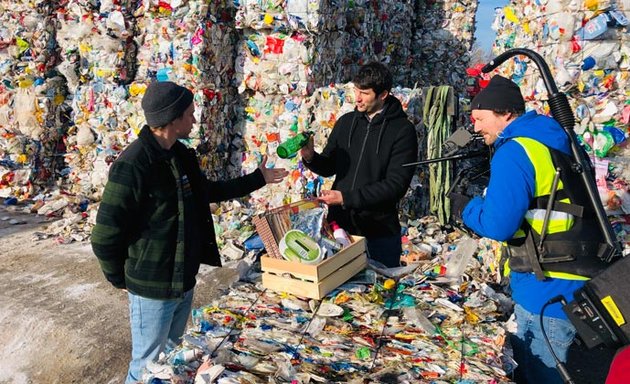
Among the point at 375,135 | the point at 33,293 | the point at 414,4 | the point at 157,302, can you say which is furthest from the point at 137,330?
the point at 414,4

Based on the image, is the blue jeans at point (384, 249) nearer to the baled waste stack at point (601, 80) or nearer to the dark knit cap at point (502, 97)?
the dark knit cap at point (502, 97)

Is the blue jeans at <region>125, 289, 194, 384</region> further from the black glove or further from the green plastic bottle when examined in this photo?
the black glove

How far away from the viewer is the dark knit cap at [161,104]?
6.90 ft

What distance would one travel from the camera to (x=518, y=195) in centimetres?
177

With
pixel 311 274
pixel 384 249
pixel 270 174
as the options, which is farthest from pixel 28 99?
pixel 311 274

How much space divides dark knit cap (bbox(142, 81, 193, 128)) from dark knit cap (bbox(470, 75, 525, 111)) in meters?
1.34

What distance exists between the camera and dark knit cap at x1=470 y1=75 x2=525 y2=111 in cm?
197

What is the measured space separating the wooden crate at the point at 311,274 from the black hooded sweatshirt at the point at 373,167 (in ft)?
1.44

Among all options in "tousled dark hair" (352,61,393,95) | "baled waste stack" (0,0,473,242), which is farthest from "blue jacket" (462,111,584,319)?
"baled waste stack" (0,0,473,242)

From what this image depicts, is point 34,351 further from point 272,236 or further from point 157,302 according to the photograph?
point 272,236

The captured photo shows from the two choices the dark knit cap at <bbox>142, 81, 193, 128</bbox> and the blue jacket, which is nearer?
the blue jacket

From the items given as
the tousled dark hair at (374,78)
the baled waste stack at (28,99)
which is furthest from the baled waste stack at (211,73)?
the tousled dark hair at (374,78)

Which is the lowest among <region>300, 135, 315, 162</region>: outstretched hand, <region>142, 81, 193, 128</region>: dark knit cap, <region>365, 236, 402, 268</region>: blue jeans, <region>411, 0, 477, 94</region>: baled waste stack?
<region>365, 236, 402, 268</region>: blue jeans

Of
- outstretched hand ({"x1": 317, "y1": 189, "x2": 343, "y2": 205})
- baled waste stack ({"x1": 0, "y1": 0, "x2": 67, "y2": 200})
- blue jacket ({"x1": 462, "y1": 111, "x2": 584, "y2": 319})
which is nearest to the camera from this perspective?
blue jacket ({"x1": 462, "y1": 111, "x2": 584, "y2": 319})
